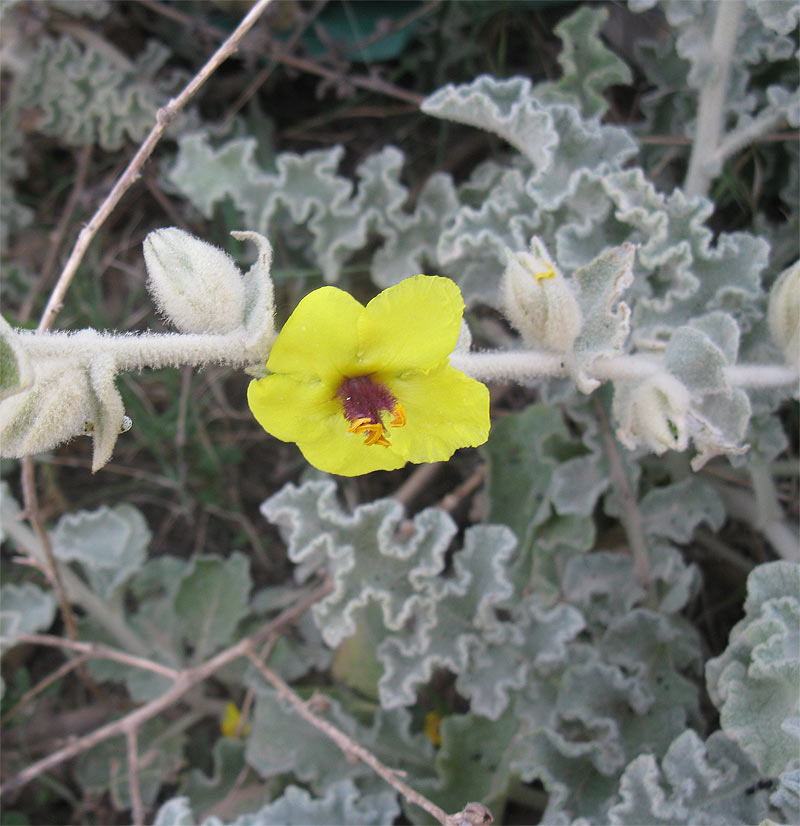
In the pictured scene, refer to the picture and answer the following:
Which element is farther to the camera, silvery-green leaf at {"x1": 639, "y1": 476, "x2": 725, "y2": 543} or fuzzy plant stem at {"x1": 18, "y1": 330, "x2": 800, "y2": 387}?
silvery-green leaf at {"x1": 639, "y1": 476, "x2": 725, "y2": 543}

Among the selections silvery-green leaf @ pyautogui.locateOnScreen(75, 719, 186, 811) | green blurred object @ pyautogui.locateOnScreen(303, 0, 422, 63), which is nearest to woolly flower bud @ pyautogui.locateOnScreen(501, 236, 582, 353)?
green blurred object @ pyautogui.locateOnScreen(303, 0, 422, 63)

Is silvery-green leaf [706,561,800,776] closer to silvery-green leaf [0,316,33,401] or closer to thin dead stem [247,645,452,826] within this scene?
thin dead stem [247,645,452,826]

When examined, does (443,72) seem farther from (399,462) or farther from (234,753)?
(234,753)

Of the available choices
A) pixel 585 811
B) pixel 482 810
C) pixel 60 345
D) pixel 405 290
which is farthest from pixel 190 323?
pixel 585 811

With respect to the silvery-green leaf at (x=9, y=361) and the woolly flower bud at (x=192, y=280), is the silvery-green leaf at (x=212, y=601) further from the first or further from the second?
the silvery-green leaf at (x=9, y=361)

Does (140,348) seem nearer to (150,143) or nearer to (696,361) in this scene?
(150,143)

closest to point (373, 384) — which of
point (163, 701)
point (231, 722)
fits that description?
A: point (163, 701)

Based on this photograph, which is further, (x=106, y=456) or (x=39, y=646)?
(x=39, y=646)
